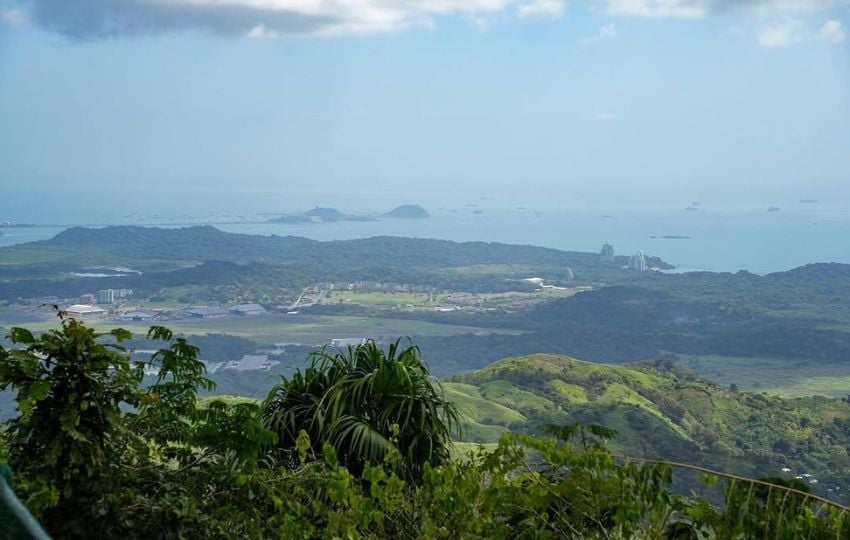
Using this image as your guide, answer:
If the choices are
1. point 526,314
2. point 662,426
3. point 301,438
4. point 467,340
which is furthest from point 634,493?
point 526,314

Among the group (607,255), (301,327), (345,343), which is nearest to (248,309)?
(301,327)

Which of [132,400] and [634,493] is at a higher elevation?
[132,400]

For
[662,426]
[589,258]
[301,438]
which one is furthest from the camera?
[589,258]

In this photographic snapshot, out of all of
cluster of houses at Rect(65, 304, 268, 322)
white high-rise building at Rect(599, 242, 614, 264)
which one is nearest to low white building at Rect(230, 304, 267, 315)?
cluster of houses at Rect(65, 304, 268, 322)

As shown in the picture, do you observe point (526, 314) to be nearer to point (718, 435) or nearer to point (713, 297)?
point (713, 297)

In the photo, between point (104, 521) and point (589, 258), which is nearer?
point (104, 521)

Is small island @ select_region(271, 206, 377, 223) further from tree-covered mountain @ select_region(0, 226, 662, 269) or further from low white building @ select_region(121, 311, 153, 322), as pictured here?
low white building @ select_region(121, 311, 153, 322)

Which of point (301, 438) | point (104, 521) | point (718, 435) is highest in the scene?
point (301, 438)
